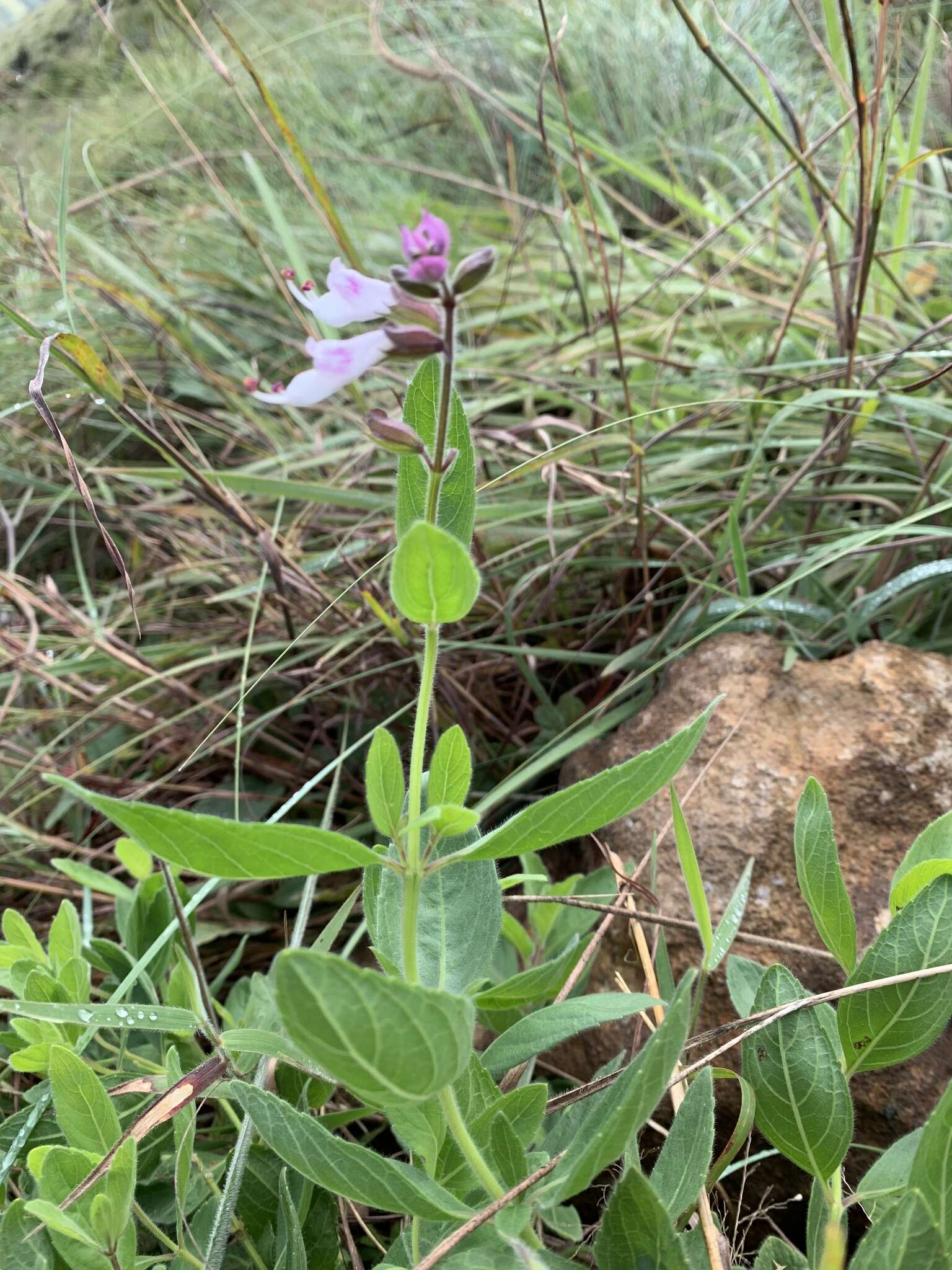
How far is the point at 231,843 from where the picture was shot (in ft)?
1.38

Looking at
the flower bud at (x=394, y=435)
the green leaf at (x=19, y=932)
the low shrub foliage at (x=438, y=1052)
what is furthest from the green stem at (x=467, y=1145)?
the green leaf at (x=19, y=932)

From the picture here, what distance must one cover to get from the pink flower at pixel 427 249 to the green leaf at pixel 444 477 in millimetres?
77

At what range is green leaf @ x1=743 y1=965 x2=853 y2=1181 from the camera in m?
0.54

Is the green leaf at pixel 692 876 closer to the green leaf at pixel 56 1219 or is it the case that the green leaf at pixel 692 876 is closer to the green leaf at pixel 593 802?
the green leaf at pixel 593 802

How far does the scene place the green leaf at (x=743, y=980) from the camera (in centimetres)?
67

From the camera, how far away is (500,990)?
0.61 metres

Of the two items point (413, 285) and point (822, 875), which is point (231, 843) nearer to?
point (413, 285)

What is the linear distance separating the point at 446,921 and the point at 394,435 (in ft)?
0.94

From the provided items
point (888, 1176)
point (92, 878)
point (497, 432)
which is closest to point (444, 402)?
point (888, 1176)

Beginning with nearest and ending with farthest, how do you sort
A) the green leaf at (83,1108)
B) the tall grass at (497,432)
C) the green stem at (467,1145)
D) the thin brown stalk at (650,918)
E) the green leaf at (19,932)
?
1. the green stem at (467,1145)
2. the green leaf at (83,1108)
3. the thin brown stalk at (650,918)
4. the green leaf at (19,932)
5. the tall grass at (497,432)

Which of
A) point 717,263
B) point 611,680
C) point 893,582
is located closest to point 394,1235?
point 611,680

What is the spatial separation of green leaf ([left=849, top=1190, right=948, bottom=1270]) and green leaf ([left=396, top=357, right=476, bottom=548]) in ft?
1.30

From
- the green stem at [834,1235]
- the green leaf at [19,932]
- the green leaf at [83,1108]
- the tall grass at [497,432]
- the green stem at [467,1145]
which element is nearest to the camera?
the green stem at [834,1235]

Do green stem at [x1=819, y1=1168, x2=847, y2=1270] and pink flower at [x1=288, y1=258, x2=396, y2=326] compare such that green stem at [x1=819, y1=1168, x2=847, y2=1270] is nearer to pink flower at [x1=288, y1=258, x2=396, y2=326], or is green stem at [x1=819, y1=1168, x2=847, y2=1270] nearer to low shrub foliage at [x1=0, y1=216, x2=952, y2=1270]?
low shrub foliage at [x1=0, y1=216, x2=952, y2=1270]
